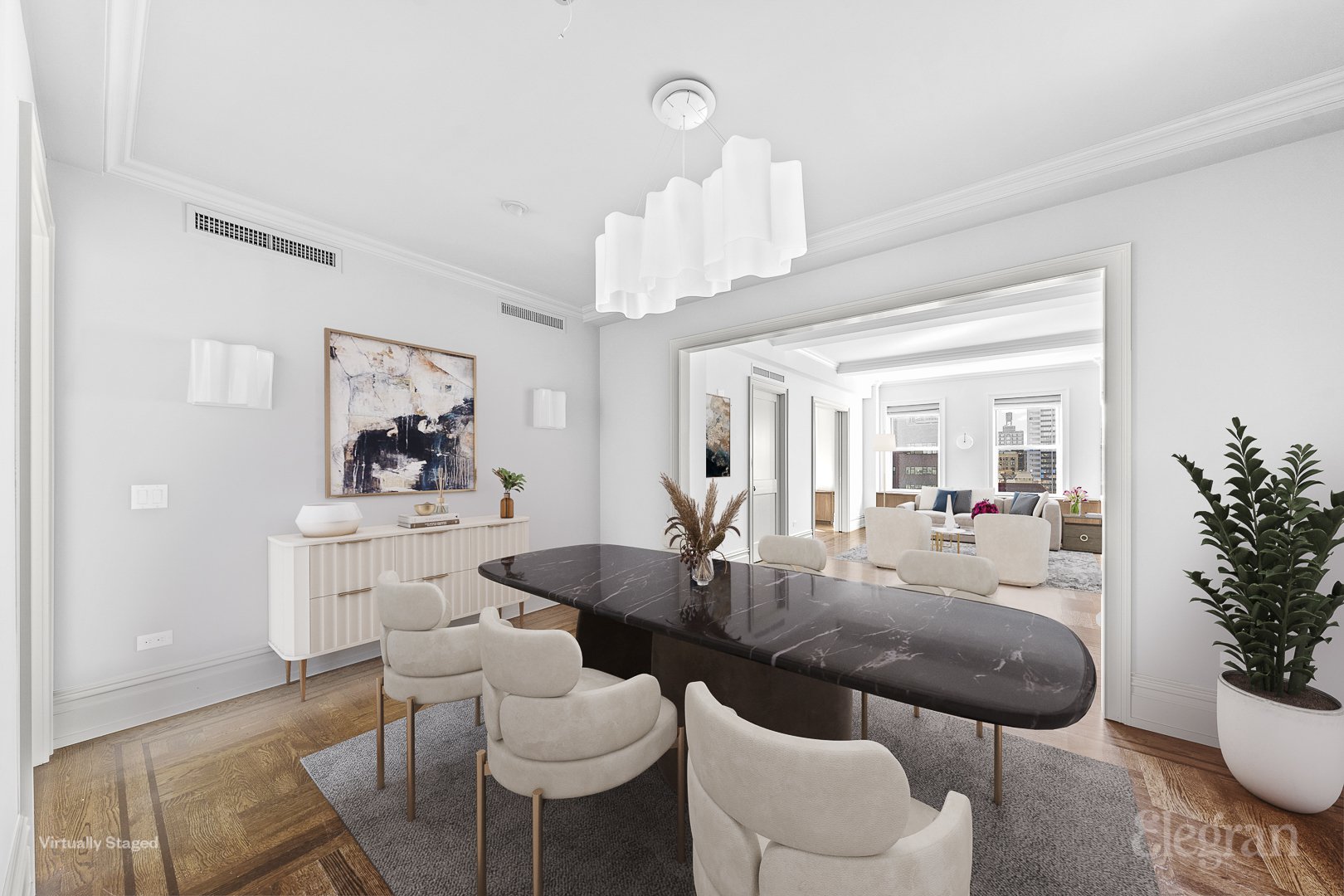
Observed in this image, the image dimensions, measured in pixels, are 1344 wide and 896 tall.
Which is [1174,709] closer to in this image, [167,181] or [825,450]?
[167,181]

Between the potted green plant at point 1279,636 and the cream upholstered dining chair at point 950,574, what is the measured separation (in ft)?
2.78

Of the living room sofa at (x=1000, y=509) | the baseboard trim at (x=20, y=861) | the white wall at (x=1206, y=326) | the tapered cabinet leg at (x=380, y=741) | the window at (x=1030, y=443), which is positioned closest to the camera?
the baseboard trim at (x=20, y=861)

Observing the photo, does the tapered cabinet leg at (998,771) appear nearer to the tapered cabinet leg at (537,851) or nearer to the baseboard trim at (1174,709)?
the baseboard trim at (1174,709)

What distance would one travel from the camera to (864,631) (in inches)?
60.6

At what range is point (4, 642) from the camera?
1.36m

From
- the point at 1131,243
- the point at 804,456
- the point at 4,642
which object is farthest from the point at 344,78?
the point at 804,456

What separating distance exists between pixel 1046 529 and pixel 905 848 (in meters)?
5.29

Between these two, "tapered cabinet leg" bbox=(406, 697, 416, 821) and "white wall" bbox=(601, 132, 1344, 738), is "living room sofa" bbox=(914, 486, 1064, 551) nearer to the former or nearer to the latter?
"white wall" bbox=(601, 132, 1344, 738)

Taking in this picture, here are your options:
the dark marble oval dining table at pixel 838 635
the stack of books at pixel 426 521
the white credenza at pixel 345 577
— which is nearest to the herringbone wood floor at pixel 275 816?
the white credenza at pixel 345 577

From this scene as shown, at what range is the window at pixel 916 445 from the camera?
31.7ft

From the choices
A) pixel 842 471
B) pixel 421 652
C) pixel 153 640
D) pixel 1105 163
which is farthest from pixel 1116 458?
pixel 842 471

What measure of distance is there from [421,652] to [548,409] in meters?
2.89

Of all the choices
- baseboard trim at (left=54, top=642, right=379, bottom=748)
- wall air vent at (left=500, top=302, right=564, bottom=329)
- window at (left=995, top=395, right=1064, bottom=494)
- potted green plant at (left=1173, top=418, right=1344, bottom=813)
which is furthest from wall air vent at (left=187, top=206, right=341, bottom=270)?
window at (left=995, top=395, right=1064, bottom=494)

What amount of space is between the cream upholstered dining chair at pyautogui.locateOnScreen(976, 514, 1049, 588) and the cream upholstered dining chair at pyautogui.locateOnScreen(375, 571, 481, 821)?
16.6ft
